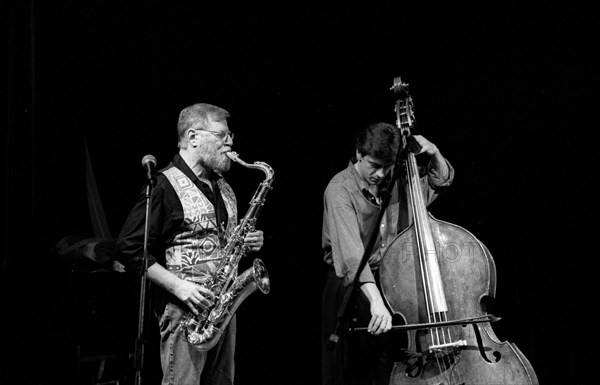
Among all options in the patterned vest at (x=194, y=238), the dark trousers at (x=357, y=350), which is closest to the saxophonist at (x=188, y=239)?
the patterned vest at (x=194, y=238)

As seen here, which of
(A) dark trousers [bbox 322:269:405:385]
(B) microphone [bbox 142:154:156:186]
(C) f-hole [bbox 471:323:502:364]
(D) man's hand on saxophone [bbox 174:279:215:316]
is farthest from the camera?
(A) dark trousers [bbox 322:269:405:385]

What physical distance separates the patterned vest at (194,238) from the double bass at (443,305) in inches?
29.6

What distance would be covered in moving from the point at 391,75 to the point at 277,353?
185 centimetres

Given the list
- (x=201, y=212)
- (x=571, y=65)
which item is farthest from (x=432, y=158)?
(x=571, y=65)

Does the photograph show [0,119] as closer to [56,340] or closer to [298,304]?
[56,340]

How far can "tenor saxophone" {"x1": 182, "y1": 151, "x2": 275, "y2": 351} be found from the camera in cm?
278

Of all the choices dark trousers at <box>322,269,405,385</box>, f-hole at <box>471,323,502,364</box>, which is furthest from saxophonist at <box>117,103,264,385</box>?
f-hole at <box>471,323,502,364</box>

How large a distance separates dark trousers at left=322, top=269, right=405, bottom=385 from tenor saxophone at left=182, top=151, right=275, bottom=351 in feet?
1.16

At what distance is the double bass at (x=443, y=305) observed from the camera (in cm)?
243

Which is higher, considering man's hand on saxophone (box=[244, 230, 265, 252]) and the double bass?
man's hand on saxophone (box=[244, 230, 265, 252])

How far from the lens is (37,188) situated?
363cm

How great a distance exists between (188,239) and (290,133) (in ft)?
4.81

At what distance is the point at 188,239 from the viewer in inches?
112

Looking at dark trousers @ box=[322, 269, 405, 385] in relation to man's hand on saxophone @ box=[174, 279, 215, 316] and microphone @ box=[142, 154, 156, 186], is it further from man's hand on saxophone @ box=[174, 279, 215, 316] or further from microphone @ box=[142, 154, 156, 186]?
microphone @ box=[142, 154, 156, 186]
